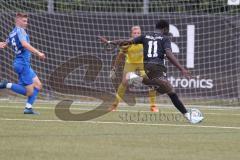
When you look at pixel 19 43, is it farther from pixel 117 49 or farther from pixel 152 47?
pixel 117 49

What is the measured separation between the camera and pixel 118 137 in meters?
11.5

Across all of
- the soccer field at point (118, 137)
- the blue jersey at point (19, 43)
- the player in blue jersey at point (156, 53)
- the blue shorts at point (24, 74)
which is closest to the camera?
the soccer field at point (118, 137)

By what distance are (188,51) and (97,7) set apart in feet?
11.6

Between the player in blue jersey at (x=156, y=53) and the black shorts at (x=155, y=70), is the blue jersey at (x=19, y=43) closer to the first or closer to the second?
the player in blue jersey at (x=156, y=53)

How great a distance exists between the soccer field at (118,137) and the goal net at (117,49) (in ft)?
15.8

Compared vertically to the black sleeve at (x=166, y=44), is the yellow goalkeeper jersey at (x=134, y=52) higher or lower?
lower

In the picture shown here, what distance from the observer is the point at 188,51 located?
2131 cm

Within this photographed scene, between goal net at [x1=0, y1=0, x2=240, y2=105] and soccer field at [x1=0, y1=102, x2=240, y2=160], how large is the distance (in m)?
4.82

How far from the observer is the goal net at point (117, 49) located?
2114 centimetres

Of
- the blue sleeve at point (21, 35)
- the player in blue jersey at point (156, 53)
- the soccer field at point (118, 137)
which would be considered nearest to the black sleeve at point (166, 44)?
the player in blue jersey at point (156, 53)

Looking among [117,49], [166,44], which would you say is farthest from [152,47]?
[117,49]

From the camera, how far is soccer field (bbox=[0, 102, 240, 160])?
372 inches

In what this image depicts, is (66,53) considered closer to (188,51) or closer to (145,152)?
(188,51)

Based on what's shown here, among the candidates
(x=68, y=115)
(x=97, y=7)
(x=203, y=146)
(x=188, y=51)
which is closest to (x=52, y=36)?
(x=97, y=7)
